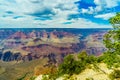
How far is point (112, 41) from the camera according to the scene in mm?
33188

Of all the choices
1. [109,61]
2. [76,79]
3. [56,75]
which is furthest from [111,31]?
[56,75]

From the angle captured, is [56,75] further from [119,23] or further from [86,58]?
[119,23]

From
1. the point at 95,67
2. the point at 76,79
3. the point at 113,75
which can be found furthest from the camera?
the point at 95,67

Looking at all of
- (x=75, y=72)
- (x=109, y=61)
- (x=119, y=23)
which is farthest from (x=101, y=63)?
(x=119, y=23)

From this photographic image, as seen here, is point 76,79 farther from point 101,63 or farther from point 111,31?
point 111,31

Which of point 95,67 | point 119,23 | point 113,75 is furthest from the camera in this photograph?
point 95,67

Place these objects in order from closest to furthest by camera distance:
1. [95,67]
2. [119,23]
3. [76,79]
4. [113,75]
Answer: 1. [119,23]
2. [113,75]
3. [76,79]
4. [95,67]

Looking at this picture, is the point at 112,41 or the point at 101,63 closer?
the point at 112,41

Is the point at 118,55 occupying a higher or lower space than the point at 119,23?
lower

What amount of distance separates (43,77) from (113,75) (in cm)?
1244

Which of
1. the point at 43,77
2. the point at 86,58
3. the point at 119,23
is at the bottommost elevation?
the point at 43,77

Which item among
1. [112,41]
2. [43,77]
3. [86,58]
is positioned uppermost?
[112,41]

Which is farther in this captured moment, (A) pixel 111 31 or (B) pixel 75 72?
(B) pixel 75 72

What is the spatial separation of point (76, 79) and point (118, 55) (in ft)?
33.8
